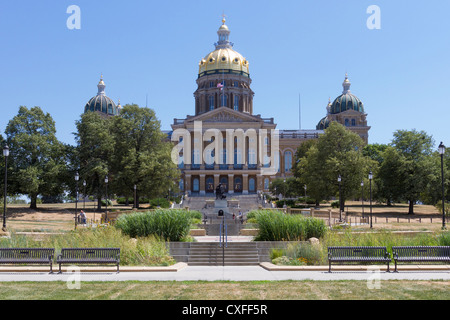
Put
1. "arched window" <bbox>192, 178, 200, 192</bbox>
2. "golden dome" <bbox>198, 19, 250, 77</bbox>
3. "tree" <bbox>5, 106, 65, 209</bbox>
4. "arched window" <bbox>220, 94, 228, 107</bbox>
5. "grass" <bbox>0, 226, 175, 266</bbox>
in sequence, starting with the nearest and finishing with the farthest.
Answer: "grass" <bbox>0, 226, 175, 266</bbox> < "tree" <bbox>5, 106, 65, 209</bbox> < "arched window" <bbox>192, 178, 200, 192</bbox> < "arched window" <bbox>220, 94, 228, 107</bbox> < "golden dome" <bbox>198, 19, 250, 77</bbox>

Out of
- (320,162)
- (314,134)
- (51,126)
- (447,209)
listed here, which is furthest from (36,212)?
(314,134)

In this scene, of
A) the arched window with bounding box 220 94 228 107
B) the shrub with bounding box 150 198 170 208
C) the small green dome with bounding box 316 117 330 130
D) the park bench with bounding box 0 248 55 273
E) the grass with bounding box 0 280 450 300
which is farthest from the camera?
the small green dome with bounding box 316 117 330 130

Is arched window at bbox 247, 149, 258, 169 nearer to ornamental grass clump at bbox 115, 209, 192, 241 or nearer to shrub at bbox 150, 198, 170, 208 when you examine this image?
shrub at bbox 150, 198, 170, 208

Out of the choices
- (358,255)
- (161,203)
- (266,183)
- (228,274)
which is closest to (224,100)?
(266,183)

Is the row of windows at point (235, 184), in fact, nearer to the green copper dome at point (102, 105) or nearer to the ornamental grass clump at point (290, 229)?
the green copper dome at point (102, 105)

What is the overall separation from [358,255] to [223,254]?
16.3 ft

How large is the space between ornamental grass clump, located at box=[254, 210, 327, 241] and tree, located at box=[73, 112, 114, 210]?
32599 mm

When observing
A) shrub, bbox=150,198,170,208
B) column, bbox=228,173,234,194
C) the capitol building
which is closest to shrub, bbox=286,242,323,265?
shrub, bbox=150,198,170,208

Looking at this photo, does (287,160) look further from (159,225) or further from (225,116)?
(159,225)

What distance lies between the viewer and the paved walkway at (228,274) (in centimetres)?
1308

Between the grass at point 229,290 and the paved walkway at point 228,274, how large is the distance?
1006mm

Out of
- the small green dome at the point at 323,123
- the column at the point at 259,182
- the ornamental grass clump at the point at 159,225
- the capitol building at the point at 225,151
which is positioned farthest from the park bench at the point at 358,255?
the small green dome at the point at 323,123

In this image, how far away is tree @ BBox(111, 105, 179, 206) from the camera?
4984 cm

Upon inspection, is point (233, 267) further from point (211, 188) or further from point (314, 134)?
point (314, 134)
